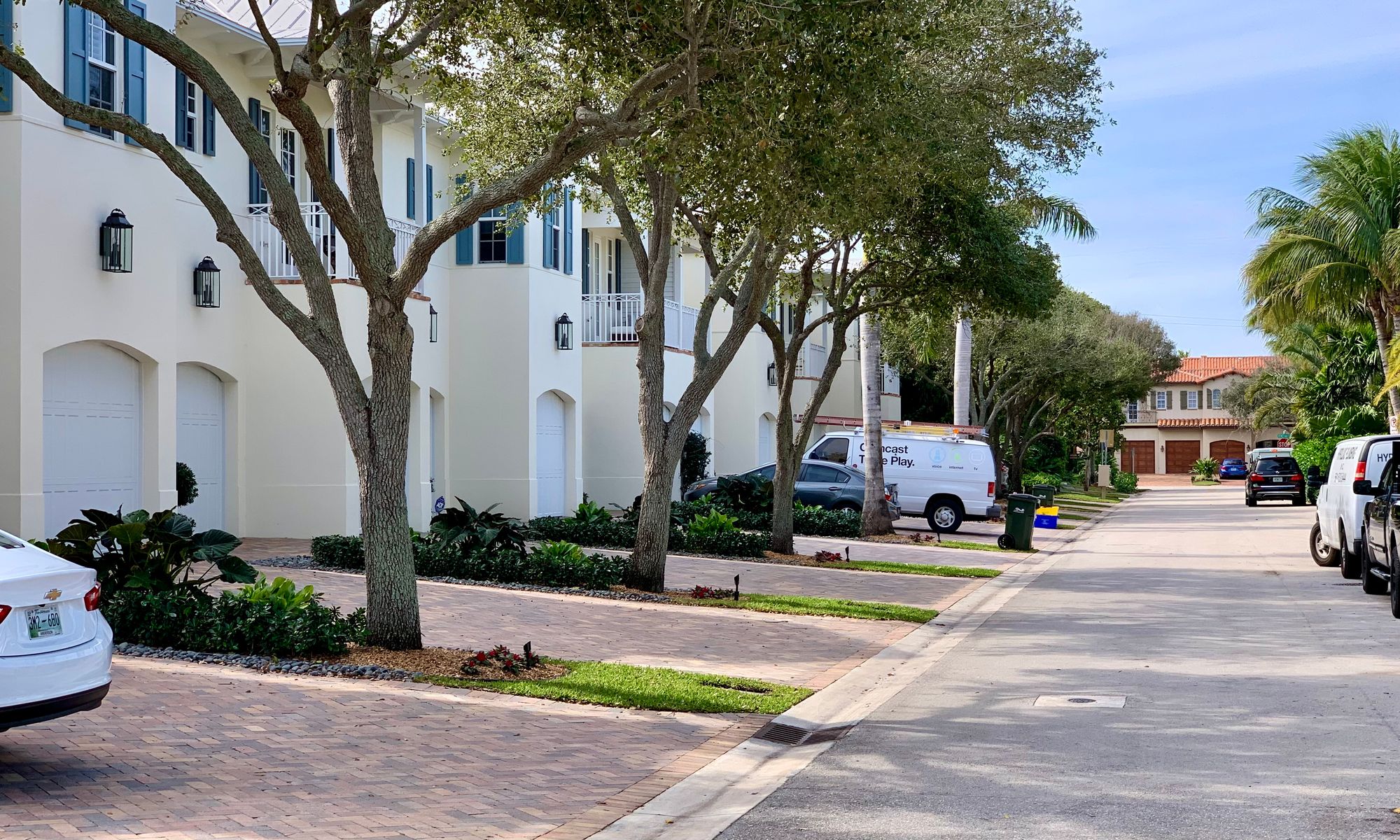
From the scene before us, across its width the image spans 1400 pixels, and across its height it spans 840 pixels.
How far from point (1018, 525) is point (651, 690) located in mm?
16773

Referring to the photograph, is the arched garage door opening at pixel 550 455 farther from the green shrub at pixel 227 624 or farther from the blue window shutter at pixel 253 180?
the green shrub at pixel 227 624

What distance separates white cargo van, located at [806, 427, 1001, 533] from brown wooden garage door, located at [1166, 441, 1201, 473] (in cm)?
7331

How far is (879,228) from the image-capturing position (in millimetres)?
20562

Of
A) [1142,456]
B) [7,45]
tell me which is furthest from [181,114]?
[1142,456]

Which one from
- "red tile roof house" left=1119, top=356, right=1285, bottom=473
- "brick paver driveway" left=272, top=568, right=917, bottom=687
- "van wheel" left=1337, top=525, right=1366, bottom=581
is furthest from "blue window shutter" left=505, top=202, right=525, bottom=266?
"red tile roof house" left=1119, top=356, right=1285, bottom=473

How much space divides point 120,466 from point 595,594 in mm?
6450

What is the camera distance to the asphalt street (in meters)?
6.18

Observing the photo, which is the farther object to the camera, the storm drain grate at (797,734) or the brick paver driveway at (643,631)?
the brick paver driveway at (643,631)

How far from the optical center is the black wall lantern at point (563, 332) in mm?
25484

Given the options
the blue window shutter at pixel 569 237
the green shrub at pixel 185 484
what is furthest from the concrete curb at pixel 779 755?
the blue window shutter at pixel 569 237

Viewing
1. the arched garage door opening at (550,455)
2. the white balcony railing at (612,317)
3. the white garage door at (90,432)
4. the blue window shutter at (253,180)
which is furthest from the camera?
the white balcony railing at (612,317)

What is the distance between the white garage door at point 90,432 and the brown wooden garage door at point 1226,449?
8776cm

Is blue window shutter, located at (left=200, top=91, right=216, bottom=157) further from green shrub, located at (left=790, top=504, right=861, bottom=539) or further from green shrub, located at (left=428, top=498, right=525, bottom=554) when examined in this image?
green shrub, located at (left=790, top=504, right=861, bottom=539)

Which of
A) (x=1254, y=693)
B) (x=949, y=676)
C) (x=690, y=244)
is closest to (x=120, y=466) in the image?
(x=949, y=676)
